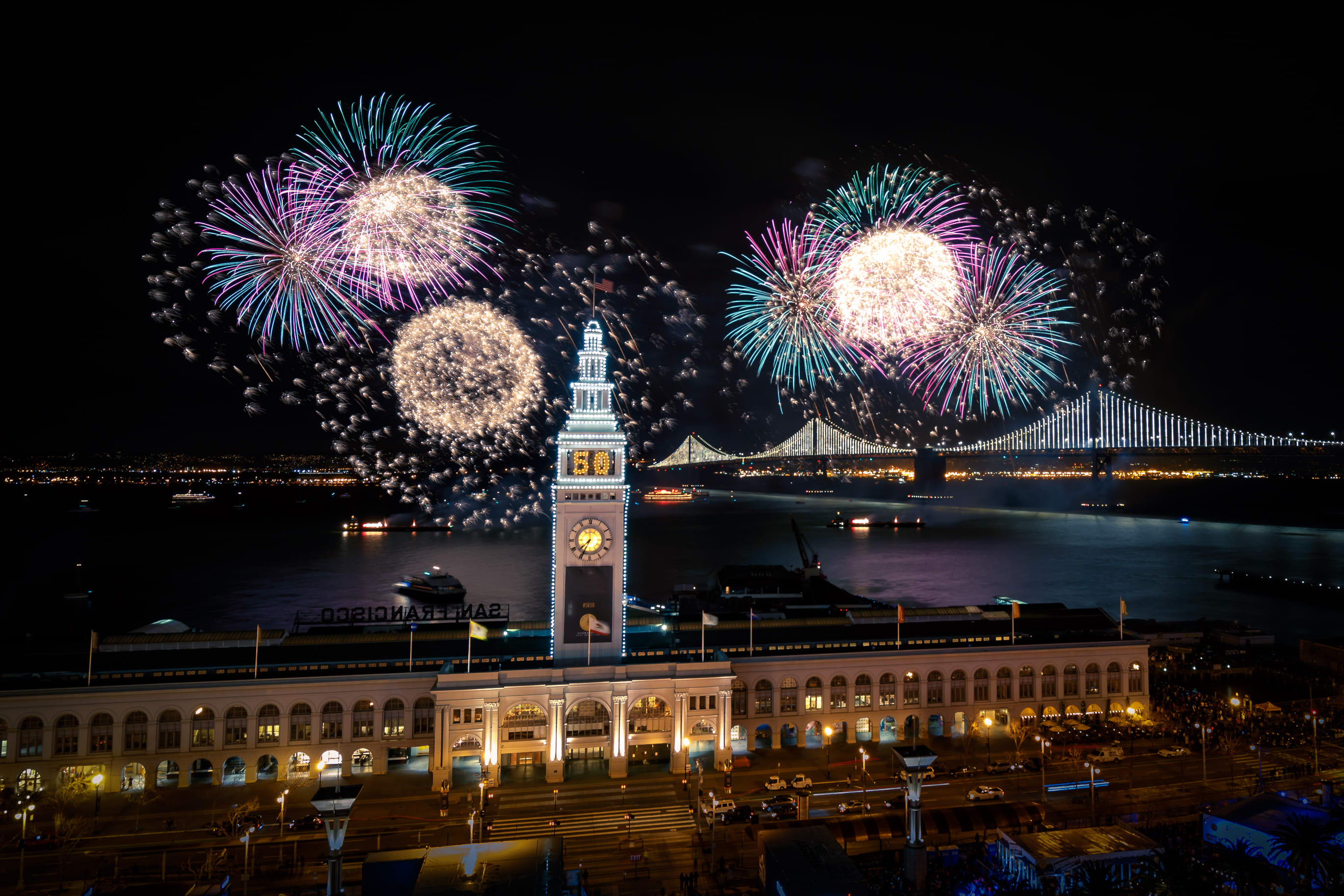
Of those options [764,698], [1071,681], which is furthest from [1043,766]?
[764,698]

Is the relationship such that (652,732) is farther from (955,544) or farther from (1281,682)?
(955,544)

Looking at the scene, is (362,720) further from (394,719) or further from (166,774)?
(166,774)

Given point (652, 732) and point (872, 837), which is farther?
point (652, 732)

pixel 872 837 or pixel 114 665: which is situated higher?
pixel 114 665

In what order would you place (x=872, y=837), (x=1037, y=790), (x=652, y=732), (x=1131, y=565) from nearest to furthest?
(x=872, y=837) → (x=1037, y=790) → (x=652, y=732) → (x=1131, y=565)

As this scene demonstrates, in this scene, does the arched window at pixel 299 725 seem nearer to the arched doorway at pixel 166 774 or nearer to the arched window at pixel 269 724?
the arched window at pixel 269 724

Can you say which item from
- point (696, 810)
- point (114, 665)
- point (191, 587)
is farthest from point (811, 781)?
point (191, 587)

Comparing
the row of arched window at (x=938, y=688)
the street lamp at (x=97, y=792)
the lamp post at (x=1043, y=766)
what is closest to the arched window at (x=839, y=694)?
the row of arched window at (x=938, y=688)
